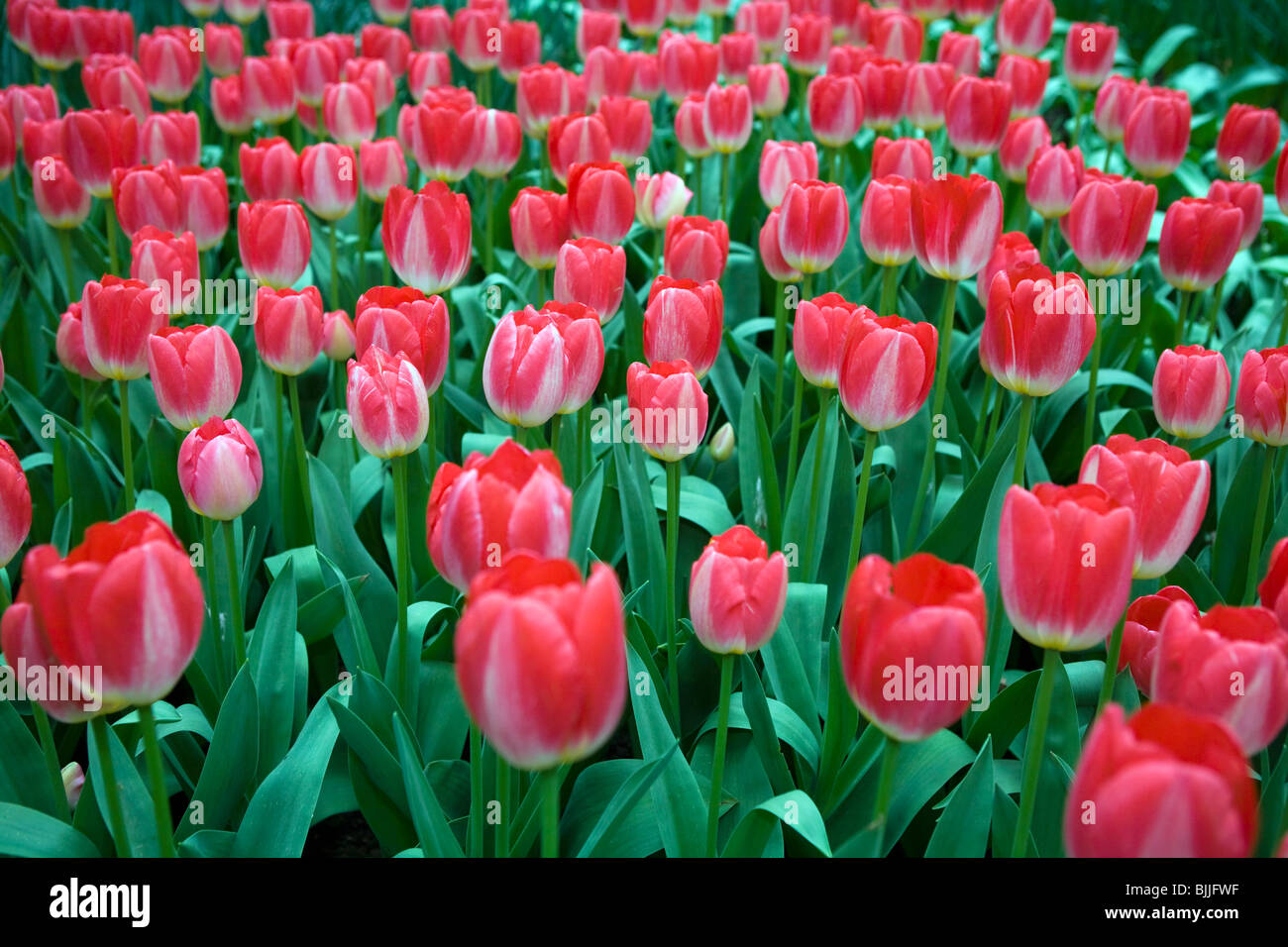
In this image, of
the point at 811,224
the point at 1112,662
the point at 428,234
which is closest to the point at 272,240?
the point at 428,234

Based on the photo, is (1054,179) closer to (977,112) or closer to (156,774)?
(977,112)

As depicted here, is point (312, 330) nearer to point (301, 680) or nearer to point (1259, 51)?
point (301, 680)

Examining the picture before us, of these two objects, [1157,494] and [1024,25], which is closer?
[1157,494]

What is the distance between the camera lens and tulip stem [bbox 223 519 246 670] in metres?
1.57

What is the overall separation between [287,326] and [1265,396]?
1.44 meters

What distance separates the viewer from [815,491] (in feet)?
5.96

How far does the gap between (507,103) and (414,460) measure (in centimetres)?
277

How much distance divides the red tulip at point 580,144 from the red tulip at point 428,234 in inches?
19.9

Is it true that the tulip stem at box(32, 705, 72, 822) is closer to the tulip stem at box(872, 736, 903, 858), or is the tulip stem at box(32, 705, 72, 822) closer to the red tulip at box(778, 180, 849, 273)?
the tulip stem at box(872, 736, 903, 858)

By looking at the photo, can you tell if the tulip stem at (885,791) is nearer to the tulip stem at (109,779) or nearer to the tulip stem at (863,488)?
the tulip stem at (863,488)

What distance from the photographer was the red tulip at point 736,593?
1.21m

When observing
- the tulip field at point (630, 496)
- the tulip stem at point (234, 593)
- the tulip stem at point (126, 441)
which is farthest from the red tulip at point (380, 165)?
the tulip stem at point (234, 593)
